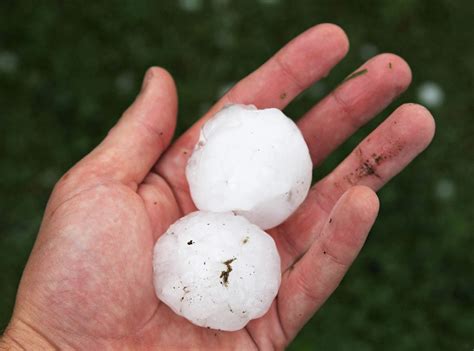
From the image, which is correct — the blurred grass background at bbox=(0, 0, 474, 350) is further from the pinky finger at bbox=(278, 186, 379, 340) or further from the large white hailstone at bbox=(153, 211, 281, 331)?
the large white hailstone at bbox=(153, 211, 281, 331)

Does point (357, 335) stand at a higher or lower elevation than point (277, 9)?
lower

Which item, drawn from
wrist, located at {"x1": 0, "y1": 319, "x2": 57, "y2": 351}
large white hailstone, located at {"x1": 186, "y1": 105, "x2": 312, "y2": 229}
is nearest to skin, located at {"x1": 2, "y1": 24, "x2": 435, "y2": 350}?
wrist, located at {"x1": 0, "y1": 319, "x2": 57, "y2": 351}

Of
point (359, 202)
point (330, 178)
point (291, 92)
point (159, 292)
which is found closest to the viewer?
point (359, 202)

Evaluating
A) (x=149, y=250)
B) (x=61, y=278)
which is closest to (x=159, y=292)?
(x=149, y=250)

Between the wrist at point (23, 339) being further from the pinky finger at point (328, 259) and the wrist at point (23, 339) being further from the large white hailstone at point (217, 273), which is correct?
the pinky finger at point (328, 259)

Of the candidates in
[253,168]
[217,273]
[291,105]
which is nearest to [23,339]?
[217,273]

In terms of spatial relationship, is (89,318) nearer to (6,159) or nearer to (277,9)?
(6,159)
